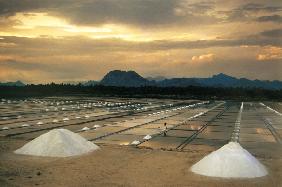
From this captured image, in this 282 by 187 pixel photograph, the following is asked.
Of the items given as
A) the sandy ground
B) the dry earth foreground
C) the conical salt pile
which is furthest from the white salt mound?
the conical salt pile

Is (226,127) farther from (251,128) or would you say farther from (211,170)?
(211,170)

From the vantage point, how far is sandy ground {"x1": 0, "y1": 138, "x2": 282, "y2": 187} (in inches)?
297

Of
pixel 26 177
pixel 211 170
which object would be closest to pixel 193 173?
pixel 211 170

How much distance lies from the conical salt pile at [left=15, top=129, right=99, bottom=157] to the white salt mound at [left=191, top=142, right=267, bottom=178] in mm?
3270

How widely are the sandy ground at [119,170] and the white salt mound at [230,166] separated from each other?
0.22 metres

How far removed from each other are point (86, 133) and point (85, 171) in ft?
20.3

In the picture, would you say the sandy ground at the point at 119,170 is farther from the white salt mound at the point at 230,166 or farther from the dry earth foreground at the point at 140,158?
the white salt mound at the point at 230,166

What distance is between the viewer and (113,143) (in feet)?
39.9

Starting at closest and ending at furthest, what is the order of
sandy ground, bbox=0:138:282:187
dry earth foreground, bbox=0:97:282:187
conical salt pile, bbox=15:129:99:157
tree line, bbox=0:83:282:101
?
sandy ground, bbox=0:138:282:187
dry earth foreground, bbox=0:97:282:187
conical salt pile, bbox=15:129:99:157
tree line, bbox=0:83:282:101

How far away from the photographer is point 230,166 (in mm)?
8312

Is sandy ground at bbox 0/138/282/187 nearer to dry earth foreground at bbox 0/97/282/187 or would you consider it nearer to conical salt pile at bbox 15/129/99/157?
dry earth foreground at bbox 0/97/282/187

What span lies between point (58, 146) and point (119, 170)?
246 centimetres

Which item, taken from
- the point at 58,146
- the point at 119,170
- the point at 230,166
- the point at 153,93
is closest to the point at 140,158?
the point at 119,170

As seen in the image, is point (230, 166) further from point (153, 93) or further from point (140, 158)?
point (153, 93)
